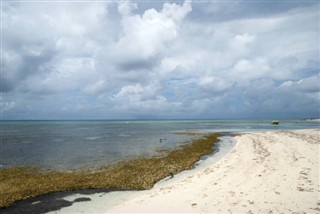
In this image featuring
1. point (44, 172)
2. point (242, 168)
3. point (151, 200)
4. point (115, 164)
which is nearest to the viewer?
point (151, 200)

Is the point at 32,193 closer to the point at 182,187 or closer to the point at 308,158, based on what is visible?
the point at 182,187

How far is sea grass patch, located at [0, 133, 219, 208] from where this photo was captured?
19.6m

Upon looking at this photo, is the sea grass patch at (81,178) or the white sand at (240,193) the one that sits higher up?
the white sand at (240,193)

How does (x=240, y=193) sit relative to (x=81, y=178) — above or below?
above

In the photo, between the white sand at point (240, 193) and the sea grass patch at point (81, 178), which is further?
the sea grass patch at point (81, 178)

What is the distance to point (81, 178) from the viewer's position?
2336 cm

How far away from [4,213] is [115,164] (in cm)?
1585

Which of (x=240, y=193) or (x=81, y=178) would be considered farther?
(x=81, y=178)

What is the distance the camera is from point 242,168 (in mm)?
23219

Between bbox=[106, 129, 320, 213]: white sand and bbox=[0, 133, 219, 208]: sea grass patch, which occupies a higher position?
bbox=[106, 129, 320, 213]: white sand

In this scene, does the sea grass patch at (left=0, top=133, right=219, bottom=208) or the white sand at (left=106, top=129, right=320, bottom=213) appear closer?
the white sand at (left=106, top=129, right=320, bottom=213)

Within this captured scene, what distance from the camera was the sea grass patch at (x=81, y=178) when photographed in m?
19.6

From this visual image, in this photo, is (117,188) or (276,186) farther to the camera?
(117,188)

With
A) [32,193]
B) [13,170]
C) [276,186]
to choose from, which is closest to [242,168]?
[276,186]
